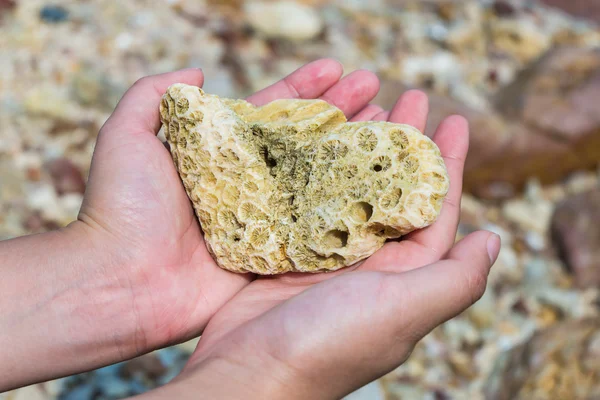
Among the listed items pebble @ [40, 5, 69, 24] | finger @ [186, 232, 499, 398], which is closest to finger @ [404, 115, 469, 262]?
finger @ [186, 232, 499, 398]

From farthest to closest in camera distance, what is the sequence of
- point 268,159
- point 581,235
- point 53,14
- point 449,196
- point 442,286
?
1. point 53,14
2. point 581,235
3. point 268,159
4. point 449,196
5. point 442,286

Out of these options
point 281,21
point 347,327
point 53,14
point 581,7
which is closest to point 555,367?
point 347,327

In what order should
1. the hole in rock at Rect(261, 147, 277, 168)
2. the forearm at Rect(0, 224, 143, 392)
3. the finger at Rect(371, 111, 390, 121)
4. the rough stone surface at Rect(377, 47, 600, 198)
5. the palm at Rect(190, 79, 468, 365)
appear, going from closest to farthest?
the palm at Rect(190, 79, 468, 365) < the forearm at Rect(0, 224, 143, 392) < the hole in rock at Rect(261, 147, 277, 168) < the finger at Rect(371, 111, 390, 121) < the rough stone surface at Rect(377, 47, 600, 198)

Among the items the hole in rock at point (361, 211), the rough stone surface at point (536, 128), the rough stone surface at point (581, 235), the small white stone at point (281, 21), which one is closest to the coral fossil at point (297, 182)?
the hole in rock at point (361, 211)

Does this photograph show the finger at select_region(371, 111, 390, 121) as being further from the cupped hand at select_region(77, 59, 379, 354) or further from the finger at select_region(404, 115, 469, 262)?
the cupped hand at select_region(77, 59, 379, 354)

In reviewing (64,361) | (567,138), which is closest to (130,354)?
(64,361)

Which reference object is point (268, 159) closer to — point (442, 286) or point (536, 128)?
point (442, 286)

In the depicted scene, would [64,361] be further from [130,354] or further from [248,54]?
[248,54]
